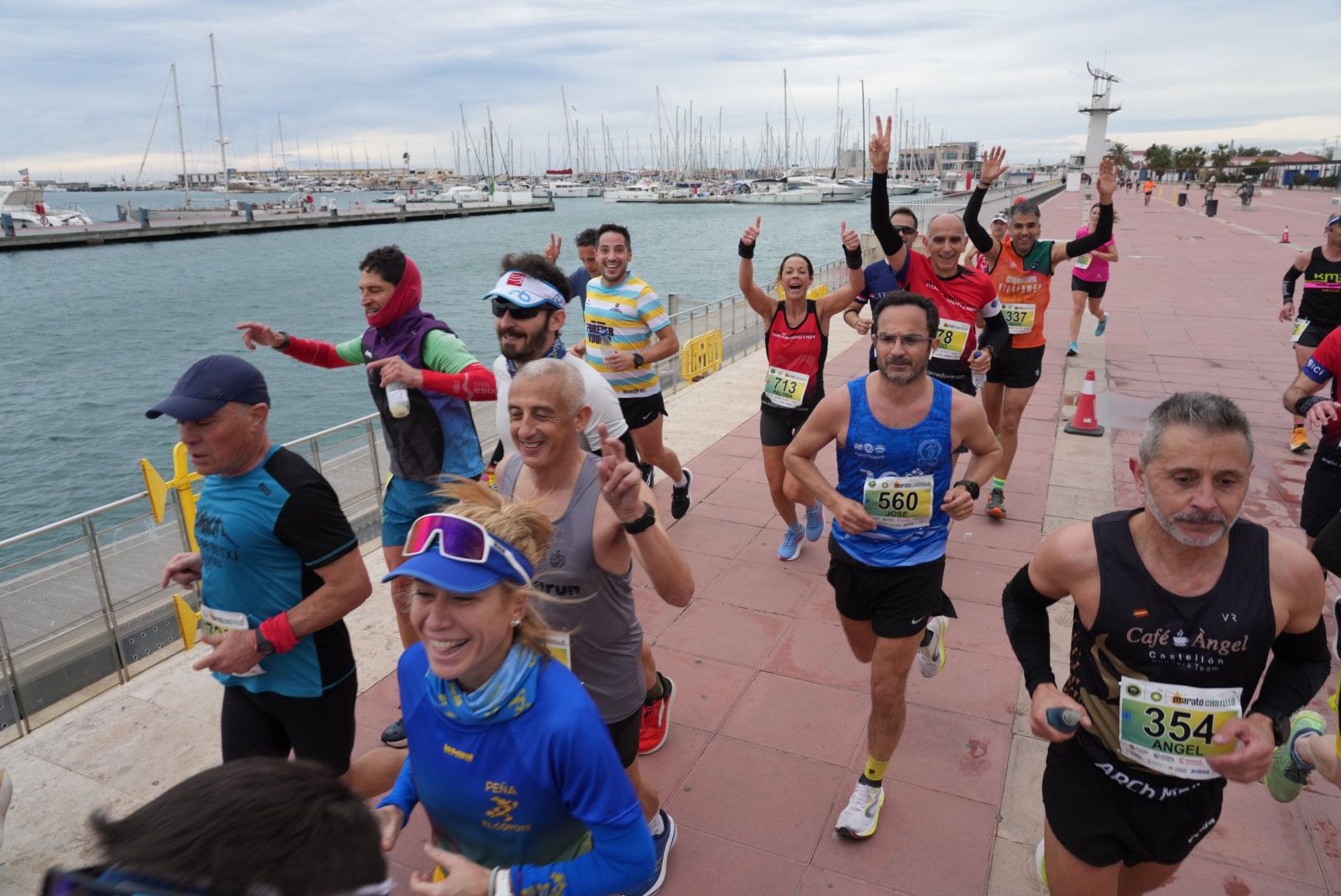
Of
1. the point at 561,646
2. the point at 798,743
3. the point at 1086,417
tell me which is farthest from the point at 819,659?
the point at 1086,417

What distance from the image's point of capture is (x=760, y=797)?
370 cm

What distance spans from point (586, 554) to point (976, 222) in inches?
211

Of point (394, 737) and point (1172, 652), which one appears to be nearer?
point (1172, 652)

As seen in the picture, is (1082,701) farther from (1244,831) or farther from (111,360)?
(111,360)

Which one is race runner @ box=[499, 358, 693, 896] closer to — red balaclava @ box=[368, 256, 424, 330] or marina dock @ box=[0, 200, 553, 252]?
red balaclava @ box=[368, 256, 424, 330]

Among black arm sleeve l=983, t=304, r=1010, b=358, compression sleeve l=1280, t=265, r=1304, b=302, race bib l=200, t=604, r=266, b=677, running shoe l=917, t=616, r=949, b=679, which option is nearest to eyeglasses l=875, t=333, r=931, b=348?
running shoe l=917, t=616, r=949, b=679

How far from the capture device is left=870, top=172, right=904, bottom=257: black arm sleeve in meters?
5.52

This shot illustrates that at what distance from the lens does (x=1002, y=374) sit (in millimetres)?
6750

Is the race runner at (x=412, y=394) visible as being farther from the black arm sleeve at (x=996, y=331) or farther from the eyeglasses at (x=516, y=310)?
the black arm sleeve at (x=996, y=331)

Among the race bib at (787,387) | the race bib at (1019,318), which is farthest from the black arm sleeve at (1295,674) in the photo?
the race bib at (1019,318)

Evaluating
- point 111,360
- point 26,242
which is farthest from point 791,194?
point 111,360

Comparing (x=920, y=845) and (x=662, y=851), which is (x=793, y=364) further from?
(x=662, y=851)

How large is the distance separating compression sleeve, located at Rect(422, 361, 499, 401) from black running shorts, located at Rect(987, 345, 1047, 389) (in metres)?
4.37

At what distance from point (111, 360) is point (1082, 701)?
36501 millimetres
